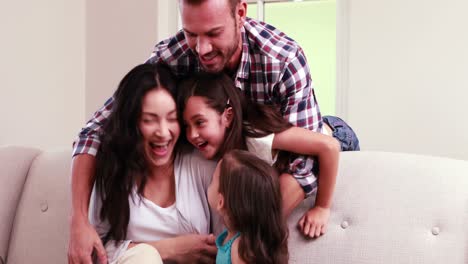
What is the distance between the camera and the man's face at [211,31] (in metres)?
1.69

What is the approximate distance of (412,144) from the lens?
3727mm

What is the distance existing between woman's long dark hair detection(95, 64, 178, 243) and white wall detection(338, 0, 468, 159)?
7.16 feet

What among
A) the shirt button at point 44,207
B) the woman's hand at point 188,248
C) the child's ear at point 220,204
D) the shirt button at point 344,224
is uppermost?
the child's ear at point 220,204

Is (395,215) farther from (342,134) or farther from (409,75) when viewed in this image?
(409,75)

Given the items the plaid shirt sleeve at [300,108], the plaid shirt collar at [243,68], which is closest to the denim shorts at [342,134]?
the plaid shirt sleeve at [300,108]

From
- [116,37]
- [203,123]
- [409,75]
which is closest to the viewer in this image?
[203,123]

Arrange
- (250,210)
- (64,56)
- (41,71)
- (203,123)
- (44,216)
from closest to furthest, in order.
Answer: (250,210)
(203,123)
(44,216)
(41,71)
(64,56)

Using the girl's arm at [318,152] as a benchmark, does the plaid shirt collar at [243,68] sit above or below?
above

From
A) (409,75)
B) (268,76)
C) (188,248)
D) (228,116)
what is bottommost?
(188,248)

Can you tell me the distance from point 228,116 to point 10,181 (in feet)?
3.19

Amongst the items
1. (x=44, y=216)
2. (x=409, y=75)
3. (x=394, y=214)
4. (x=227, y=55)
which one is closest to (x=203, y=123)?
(x=227, y=55)

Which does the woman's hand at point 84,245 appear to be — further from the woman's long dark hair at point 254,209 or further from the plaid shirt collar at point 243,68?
the plaid shirt collar at point 243,68

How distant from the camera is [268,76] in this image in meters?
1.83

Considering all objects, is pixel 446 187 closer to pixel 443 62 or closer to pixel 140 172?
pixel 140 172
